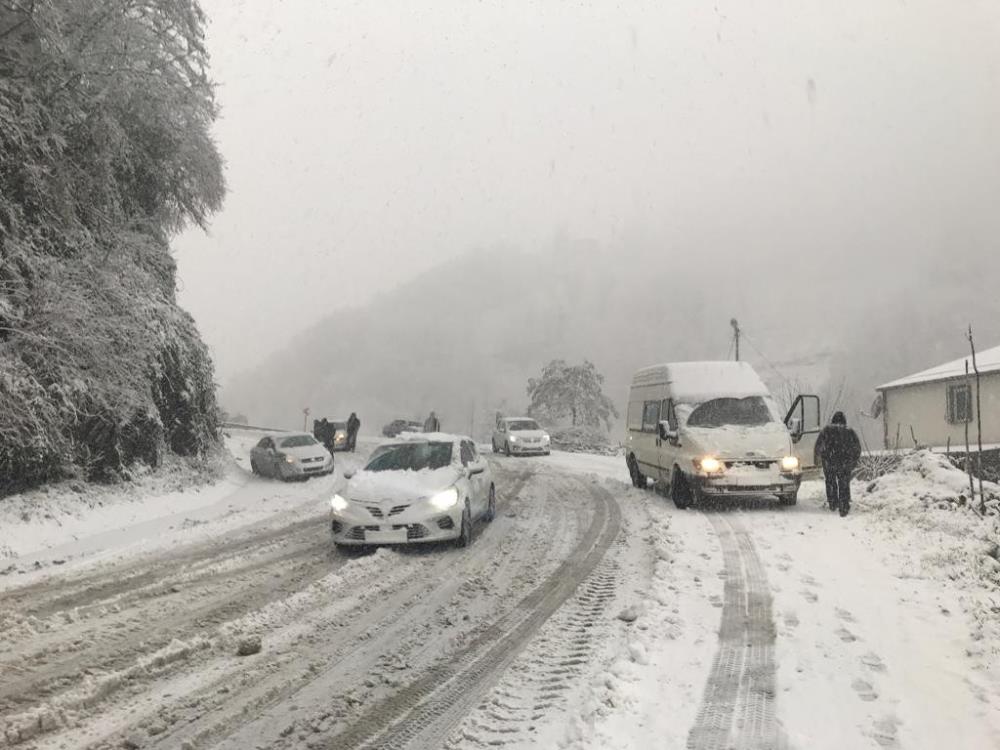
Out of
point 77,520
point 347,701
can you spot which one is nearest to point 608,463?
point 77,520

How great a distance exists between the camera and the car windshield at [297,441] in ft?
65.0

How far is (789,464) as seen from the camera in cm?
1109

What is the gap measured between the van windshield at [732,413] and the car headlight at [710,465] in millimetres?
1038

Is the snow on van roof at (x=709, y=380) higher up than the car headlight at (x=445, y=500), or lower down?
higher up

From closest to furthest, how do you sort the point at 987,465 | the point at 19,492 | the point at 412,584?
1. the point at 412,584
2. the point at 19,492
3. the point at 987,465

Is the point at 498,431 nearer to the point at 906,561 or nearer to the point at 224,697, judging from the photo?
the point at 906,561

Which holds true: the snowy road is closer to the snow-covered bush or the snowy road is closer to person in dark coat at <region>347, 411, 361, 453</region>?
person in dark coat at <region>347, 411, 361, 453</region>

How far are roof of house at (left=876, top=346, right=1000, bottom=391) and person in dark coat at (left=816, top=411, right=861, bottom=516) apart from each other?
17.3 m

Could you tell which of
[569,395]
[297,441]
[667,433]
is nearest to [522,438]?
[297,441]

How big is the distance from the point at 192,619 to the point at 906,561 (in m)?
7.15

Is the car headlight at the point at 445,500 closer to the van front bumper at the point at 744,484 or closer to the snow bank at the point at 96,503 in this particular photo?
the van front bumper at the point at 744,484

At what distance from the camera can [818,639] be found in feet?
16.5

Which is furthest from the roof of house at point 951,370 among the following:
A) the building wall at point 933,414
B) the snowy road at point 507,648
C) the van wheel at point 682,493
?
the snowy road at point 507,648

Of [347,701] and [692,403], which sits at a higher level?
[692,403]
